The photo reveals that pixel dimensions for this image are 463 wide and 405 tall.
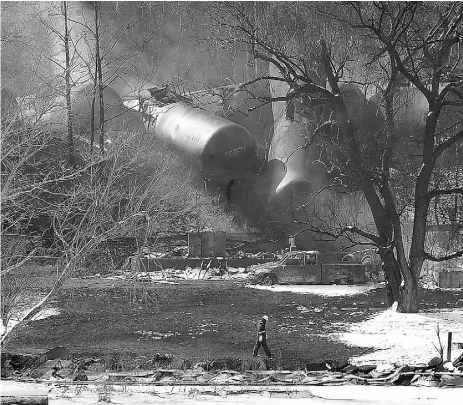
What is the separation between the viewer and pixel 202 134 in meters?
8.53

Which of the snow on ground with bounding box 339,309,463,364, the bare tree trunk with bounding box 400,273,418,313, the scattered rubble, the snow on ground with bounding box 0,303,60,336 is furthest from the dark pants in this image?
the bare tree trunk with bounding box 400,273,418,313

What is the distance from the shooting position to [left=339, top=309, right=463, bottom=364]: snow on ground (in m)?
7.33

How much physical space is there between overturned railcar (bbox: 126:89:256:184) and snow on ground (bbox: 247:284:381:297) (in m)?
1.78

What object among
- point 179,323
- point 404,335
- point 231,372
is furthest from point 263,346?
point 404,335

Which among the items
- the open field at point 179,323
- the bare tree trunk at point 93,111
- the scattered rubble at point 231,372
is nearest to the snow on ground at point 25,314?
the open field at point 179,323

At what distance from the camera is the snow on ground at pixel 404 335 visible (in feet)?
24.0

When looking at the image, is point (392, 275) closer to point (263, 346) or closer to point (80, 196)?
point (263, 346)

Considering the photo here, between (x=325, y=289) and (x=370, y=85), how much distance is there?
287 centimetres

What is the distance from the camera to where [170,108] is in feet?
27.7

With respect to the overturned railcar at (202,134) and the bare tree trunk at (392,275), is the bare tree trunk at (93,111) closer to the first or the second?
the overturned railcar at (202,134)

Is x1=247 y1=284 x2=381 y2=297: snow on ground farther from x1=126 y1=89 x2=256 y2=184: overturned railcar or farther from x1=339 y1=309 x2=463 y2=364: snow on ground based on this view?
x1=126 y1=89 x2=256 y2=184: overturned railcar

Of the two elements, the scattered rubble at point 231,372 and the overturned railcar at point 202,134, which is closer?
the scattered rubble at point 231,372

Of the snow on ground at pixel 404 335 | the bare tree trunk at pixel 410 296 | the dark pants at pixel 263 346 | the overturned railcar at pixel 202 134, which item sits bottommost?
the dark pants at pixel 263 346

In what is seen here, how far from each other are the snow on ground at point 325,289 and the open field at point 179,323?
0.42m
